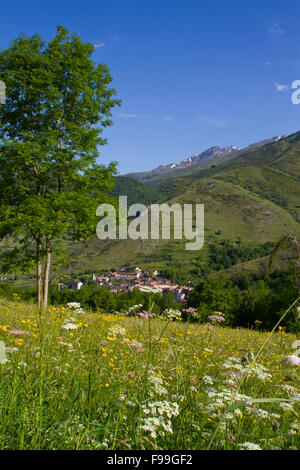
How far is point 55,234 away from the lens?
15391 millimetres

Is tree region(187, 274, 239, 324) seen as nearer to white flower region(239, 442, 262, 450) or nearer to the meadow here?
the meadow

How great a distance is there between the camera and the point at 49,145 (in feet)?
50.4

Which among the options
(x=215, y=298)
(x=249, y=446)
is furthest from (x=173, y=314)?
(x=215, y=298)

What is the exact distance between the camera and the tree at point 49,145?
15016 mm

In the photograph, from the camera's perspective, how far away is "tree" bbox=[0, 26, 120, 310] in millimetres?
15016

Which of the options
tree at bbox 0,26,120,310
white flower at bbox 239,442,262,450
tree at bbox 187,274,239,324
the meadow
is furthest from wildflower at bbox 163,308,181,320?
tree at bbox 187,274,239,324

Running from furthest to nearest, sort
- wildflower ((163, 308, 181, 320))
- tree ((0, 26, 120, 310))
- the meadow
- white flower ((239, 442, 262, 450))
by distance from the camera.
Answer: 1. tree ((0, 26, 120, 310))
2. wildflower ((163, 308, 181, 320))
3. the meadow
4. white flower ((239, 442, 262, 450))

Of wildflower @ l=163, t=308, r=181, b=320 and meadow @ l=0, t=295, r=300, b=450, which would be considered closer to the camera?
meadow @ l=0, t=295, r=300, b=450

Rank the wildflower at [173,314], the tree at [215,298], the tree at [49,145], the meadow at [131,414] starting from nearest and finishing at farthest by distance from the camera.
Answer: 1. the meadow at [131,414]
2. the wildflower at [173,314]
3. the tree at [49,145]
4. the tree at [215,298]

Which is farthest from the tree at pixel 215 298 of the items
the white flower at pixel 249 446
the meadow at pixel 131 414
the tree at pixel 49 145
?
the white flower at pixel 249 446

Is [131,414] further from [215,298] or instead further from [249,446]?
[215,298]

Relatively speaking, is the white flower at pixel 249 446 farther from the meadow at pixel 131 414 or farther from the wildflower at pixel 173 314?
the wildflower at pixel 173 314

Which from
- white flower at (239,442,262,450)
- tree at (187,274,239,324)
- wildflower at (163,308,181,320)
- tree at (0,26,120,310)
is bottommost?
tree at (187,274,239,324)
